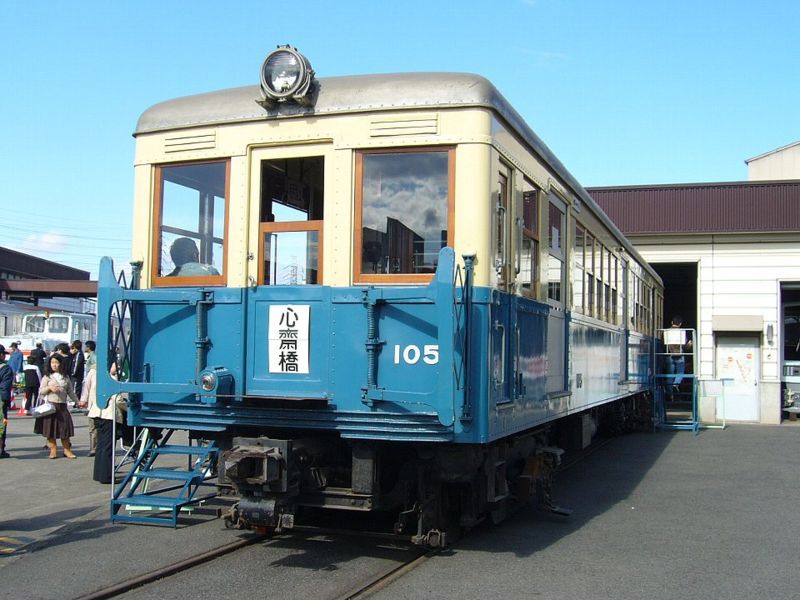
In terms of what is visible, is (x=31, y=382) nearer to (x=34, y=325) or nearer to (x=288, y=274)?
(x=34, y=325)

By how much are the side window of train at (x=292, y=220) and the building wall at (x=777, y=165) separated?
28529 mm

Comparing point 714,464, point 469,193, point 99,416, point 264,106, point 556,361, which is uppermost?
point 264,106

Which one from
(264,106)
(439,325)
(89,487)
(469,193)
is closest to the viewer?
(439,325)

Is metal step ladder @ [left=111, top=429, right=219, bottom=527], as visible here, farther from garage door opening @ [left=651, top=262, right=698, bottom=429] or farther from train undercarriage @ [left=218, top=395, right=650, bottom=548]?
garage door opening @ [left=651, top=262, right=698, bottom=429]

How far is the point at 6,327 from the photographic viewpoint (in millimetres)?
30109

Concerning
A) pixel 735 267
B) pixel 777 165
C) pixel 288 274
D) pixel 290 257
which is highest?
pixel 777 165

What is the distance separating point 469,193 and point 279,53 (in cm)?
178

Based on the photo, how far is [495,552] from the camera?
6762mm

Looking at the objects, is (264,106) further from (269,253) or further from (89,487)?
(89,487)

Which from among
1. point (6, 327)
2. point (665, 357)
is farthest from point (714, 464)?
point (6, 327)

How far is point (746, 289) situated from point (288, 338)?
1904cm

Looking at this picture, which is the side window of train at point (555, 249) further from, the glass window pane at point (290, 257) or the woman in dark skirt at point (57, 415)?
the woman in dark skirt at point (57, 415)

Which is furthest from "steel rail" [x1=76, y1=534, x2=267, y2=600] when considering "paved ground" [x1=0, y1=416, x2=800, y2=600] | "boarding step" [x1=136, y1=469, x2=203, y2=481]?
"boarding step" [x1=136, y1=469, x2=203, y2=481]

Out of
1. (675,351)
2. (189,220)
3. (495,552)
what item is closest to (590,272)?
(495,552)
